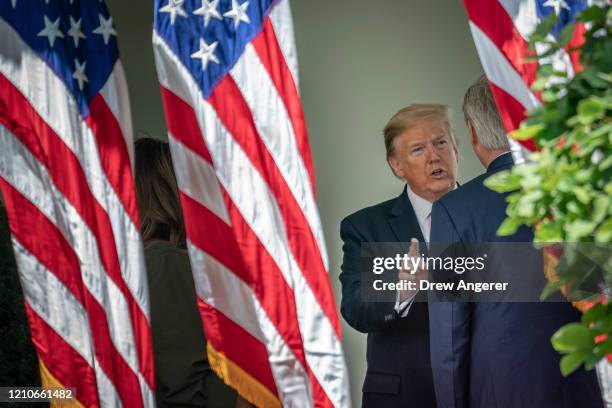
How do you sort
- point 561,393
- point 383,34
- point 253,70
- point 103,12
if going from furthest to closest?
point 383,34, point 103,12, point 253,70, point 561,393

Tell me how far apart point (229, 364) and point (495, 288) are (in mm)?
945

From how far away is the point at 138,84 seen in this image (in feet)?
17.4

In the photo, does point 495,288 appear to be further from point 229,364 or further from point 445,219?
point 229,364

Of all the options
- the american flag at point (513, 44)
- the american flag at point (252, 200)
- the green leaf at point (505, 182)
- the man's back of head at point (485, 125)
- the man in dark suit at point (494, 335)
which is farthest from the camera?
the man's back of head at point (485, 125)

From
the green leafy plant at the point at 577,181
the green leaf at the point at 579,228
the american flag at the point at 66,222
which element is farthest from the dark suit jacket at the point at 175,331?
the green leaf at the point at 579,228

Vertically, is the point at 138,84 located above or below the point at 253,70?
above

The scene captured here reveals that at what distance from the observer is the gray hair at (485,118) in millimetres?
3352

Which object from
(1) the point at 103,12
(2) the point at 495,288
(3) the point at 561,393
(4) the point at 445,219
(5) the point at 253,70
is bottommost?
(3) the point at 561,393

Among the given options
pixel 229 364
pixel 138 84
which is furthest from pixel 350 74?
pixel 229 364

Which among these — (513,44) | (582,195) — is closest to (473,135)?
(513,44)

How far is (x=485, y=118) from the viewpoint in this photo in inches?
134

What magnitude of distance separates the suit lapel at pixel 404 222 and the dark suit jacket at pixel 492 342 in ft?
2.19

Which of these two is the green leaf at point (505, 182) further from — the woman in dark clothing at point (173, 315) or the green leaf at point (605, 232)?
the woman in dark clothing at point (173, 315)

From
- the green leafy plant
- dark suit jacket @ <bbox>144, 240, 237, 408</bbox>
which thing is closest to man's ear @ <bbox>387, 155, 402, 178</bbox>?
dark suit jacket @ <bbox>144, 240, 237, 408</bbox>
